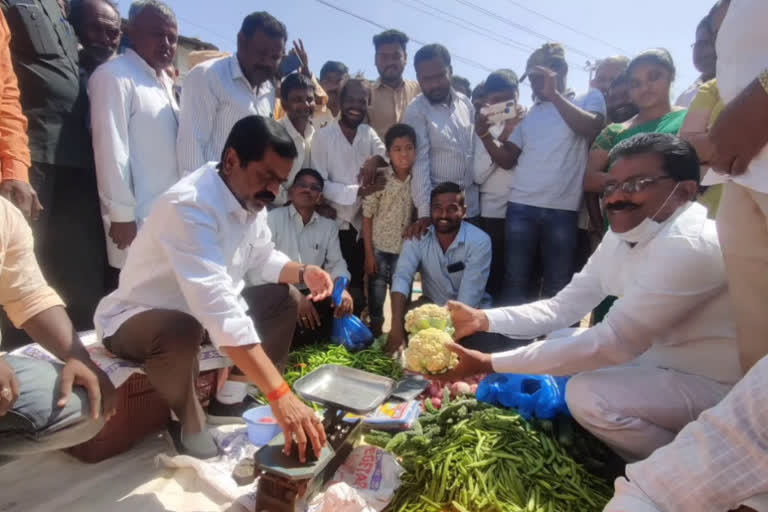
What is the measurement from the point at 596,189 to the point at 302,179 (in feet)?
8.35

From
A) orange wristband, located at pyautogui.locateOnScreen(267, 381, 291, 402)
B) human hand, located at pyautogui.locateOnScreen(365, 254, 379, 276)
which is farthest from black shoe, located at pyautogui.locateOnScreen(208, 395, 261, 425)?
human hand, located at pyautogui.locateOnScreen(365, 254, 379, 276)

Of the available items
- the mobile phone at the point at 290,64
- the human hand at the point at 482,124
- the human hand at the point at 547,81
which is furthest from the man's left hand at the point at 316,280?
the mobile phone at the point at 290,64

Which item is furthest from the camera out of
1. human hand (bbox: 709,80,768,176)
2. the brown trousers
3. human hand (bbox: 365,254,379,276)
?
human hand (bbox: 365,254,379,276)

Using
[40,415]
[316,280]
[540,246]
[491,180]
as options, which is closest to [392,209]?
[491,180]

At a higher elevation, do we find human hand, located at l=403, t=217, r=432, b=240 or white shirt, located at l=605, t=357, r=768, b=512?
white shirt, located at l=605, t=357, r=768, b=512

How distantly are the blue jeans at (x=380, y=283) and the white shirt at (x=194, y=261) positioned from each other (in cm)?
192

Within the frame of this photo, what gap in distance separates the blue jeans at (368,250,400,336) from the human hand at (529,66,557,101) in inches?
78.3

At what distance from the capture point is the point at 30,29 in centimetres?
286

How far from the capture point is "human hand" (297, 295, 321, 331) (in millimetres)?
3449

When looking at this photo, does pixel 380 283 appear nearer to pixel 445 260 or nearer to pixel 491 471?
pixel 445 260

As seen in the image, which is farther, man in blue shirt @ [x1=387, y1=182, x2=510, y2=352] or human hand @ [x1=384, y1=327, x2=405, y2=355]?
man in blue shirt @ [x1=387, y1=182, x2=510, y2=352]

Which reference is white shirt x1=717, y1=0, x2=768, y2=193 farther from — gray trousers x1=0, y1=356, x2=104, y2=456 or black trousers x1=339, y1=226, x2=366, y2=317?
black trousers x1=339, y1=226, x2=366, y2=317

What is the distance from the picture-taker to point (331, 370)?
260 centimetres

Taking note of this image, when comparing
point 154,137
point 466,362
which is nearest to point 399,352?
point 466,362
